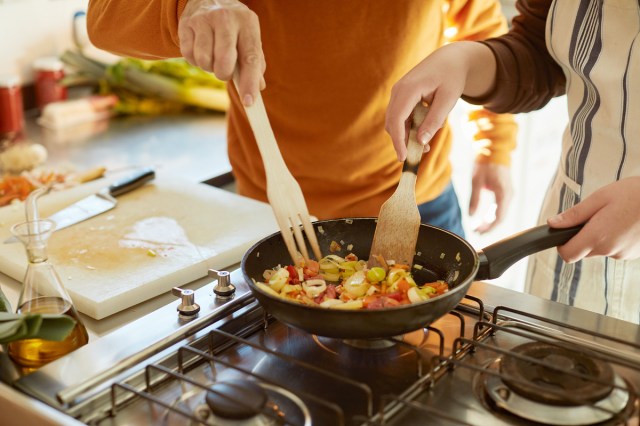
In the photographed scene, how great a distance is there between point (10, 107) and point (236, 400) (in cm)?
162

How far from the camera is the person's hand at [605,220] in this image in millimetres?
910

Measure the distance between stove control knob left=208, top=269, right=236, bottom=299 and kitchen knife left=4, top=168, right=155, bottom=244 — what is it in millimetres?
391

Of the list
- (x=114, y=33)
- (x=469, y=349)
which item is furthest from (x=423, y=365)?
(x=114, y=33)

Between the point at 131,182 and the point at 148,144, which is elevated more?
the point at 131,182

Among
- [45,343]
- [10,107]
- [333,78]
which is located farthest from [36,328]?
[10,107]

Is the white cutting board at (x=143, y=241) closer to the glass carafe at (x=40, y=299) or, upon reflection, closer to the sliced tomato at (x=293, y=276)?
the glass carafe at (x=40, y=299)

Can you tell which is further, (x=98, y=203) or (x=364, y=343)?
(x=98, y=203)

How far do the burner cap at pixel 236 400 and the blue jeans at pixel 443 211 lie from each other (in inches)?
34.0

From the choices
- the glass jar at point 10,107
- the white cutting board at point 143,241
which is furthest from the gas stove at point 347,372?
the glass jar at point 10,107

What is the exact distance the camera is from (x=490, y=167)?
1638 millimetres

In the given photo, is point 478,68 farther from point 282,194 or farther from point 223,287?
point 223,287

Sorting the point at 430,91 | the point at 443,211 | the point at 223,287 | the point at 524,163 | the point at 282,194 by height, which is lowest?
the point at 524,163

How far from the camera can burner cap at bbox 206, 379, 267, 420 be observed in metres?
0.71

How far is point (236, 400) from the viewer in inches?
28.1
